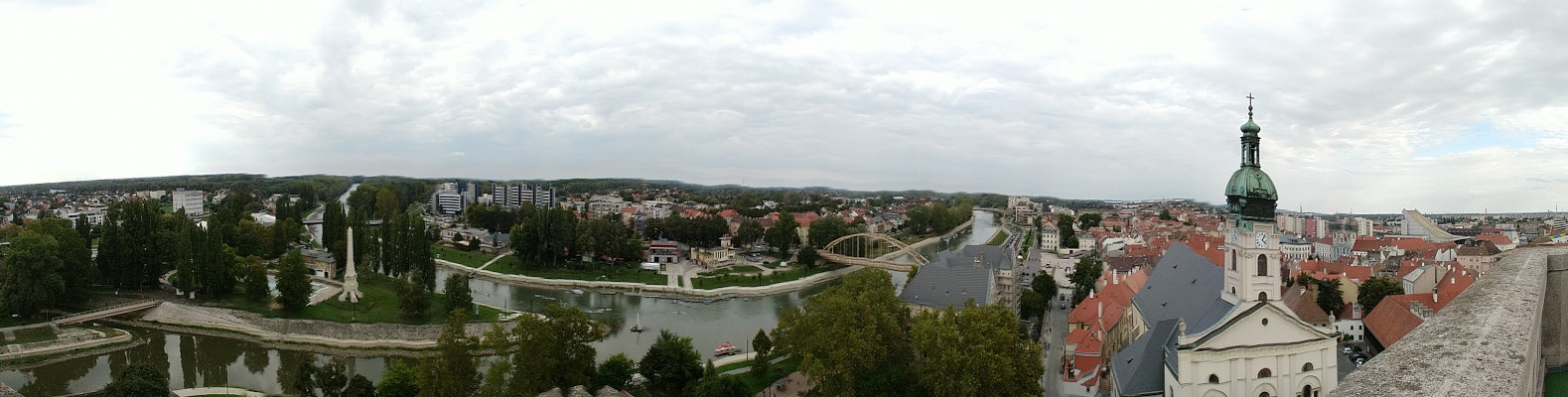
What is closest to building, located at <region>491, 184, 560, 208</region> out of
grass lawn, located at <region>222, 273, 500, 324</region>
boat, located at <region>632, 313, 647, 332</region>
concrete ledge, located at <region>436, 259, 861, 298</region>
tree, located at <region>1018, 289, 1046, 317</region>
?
concrete ledge, located at <region>436, 259, 861, 298</region>

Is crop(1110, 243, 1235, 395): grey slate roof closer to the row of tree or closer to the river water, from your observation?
the row of tree

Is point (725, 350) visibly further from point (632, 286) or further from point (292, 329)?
point (632, 286)

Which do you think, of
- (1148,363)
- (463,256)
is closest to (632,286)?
(463,256)

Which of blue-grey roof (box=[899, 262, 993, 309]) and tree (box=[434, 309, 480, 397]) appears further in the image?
blue-grey roof (box=[899, 262, 993, 309])

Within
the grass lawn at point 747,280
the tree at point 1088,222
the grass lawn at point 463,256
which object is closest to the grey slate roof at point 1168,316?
the grass lawn at point 747,280

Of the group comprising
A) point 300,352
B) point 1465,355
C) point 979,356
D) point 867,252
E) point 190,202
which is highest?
point 190,202

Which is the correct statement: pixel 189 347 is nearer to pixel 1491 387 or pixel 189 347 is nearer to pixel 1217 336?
pixel 1217 336
